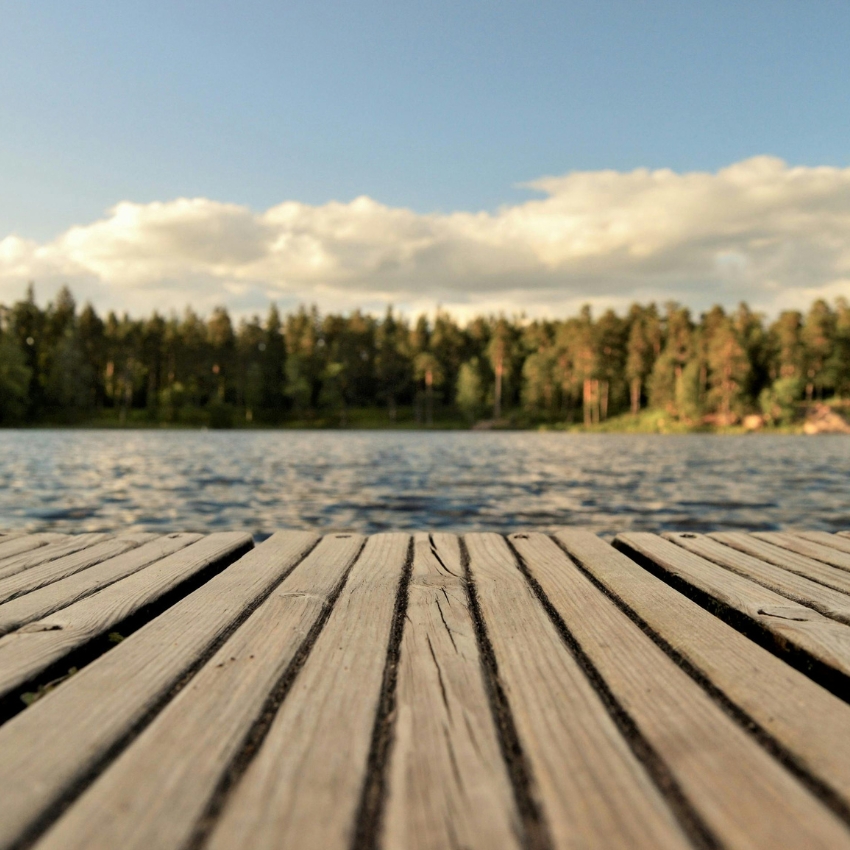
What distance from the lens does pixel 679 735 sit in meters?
1.45

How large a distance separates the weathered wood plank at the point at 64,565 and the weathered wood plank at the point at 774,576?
2988 millimetres

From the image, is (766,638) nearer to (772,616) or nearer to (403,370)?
(772,616)

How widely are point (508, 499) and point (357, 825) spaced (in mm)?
11189

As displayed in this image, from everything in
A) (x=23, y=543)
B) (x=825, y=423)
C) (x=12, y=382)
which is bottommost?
(x=825, y=423)

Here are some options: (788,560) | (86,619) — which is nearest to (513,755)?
(86,619)

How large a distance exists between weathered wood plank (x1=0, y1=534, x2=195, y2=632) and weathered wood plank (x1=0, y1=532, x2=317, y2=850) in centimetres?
47

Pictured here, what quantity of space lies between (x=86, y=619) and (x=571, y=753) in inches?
69.0

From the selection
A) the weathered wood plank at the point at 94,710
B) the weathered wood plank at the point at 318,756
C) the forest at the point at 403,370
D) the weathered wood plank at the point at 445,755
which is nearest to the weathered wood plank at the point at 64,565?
the weathered wood plank at the point at 94,710

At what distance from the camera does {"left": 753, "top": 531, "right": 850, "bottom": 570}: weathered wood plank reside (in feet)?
11.0

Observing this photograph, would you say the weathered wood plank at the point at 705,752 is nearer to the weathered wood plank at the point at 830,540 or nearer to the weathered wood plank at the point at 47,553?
the weathered wood plank at the point at 830,540

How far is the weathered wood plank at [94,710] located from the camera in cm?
122

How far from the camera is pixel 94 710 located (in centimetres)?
155

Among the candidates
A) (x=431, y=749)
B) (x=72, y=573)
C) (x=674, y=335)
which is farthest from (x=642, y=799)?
(x=674, y=335)

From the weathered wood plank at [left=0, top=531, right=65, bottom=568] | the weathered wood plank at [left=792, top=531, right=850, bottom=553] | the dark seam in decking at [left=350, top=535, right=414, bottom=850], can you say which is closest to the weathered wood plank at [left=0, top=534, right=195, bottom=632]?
the weathered wood plank at [left=0, top=531, right=65, bottom=568]
